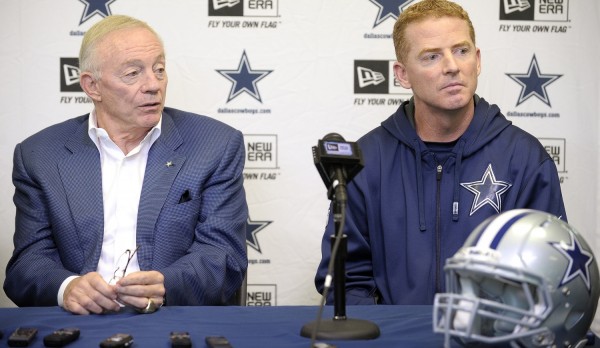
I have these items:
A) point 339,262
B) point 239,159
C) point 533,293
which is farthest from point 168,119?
point 533,293

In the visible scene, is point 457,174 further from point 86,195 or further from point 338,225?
point 86,195

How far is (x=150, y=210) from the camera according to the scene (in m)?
2.84

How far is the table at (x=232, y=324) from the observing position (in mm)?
1760

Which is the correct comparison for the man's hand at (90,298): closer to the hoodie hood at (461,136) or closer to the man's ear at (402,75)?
the hoodie hood at (461,136)

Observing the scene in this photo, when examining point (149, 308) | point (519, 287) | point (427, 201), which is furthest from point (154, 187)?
point (519, 287)

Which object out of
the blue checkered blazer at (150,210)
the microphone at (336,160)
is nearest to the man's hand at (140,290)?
the blue checkered blazer at (150,210)

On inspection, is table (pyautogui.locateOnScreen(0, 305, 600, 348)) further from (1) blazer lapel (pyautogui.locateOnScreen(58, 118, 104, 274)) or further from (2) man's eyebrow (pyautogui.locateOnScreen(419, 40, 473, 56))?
(2) man's eyebrow (pyautogui.locateOnScreen(419, 40, 473, 56))

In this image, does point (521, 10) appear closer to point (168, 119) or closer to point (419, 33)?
point (419, 33)

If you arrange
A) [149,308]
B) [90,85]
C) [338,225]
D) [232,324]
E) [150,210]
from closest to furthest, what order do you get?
[338,225], [232,324], [149,308], [150,210], [90,85]

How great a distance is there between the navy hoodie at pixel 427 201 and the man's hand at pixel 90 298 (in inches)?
28.0

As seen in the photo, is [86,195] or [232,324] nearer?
[232,324]

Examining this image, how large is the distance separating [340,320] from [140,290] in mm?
624

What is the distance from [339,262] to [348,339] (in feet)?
0.55

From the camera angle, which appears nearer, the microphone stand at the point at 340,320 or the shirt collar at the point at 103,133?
the microphone stand at the point at 340,320
